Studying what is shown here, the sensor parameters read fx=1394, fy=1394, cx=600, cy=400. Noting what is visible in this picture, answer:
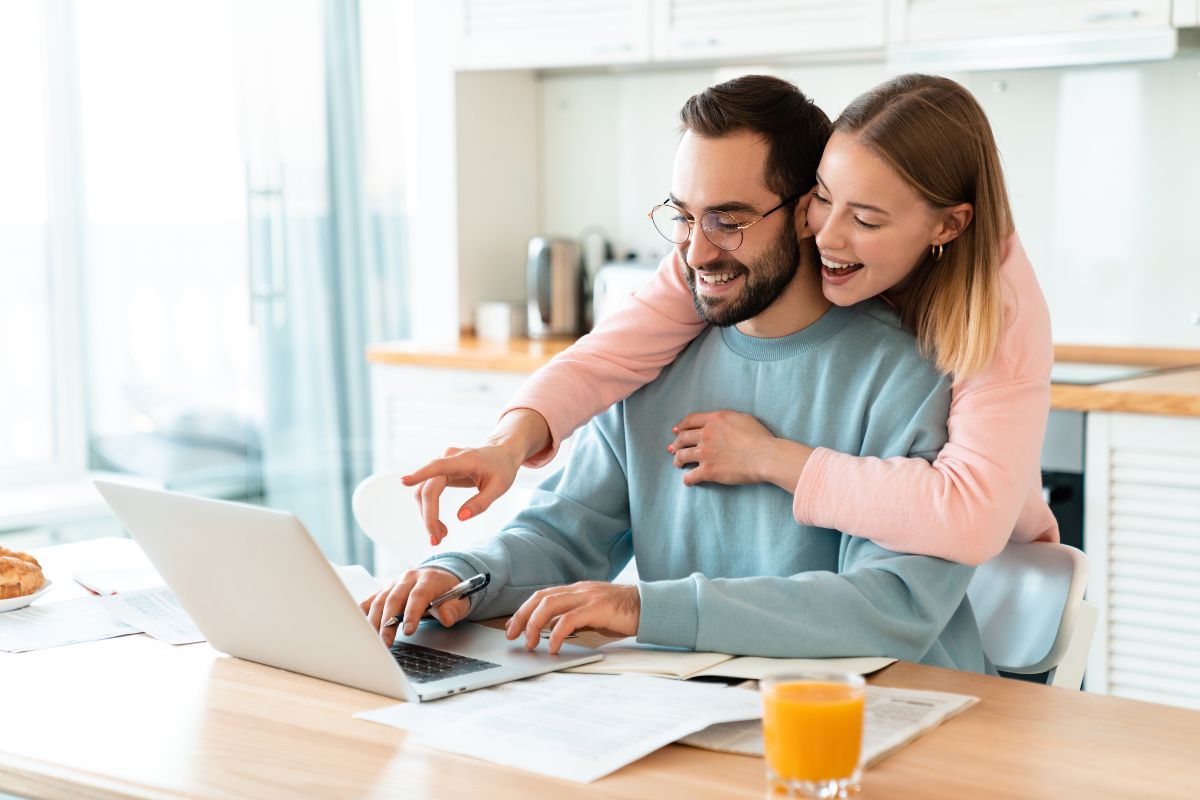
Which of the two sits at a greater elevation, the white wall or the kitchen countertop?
the white wall

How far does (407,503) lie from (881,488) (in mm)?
850

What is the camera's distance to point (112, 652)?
134cm

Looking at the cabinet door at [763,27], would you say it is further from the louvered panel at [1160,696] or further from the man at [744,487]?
the man at [744,487]

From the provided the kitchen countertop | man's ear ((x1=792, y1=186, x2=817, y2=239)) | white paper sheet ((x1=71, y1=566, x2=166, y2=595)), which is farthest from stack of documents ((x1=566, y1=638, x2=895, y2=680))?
the kitchen countertop

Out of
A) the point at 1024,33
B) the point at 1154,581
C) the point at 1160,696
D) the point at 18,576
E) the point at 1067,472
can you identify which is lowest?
the point at 1160,696

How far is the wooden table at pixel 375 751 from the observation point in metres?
0.98

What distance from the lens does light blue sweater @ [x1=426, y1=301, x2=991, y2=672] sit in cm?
127

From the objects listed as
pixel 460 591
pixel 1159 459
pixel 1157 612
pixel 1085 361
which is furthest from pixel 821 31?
pixel 460 591

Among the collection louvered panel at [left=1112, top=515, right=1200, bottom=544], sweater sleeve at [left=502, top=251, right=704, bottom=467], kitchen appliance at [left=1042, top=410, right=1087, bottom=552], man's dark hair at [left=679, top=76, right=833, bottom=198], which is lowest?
louvered panel at [left=1112, top=515, right=1200, bottom=544]

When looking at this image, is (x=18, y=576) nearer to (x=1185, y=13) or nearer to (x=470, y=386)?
(x=470, y=386)

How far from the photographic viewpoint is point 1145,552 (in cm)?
254

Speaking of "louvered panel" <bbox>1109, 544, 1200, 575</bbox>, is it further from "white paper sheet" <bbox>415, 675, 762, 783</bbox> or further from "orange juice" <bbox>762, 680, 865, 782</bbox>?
"orange juice" <bbox>762, 680, 865, 782</bbox>

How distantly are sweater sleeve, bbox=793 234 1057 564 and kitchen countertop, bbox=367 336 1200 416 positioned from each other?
1.17 meters

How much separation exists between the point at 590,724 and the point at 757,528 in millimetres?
484
